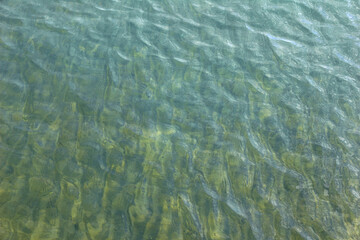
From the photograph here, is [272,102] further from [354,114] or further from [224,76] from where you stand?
[354,114]

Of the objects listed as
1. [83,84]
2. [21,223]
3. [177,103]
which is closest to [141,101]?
[177,103]

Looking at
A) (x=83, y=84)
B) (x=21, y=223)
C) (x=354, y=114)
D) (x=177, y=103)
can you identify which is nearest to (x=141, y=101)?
(x=177, y=103)

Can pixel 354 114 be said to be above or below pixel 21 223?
above

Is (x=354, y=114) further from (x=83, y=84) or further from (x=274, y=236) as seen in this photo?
(x=83, y=84)

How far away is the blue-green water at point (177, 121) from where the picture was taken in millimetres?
1899

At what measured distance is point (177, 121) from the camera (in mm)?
2359

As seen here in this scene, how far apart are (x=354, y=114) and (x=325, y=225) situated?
0.99m

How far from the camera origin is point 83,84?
2488 millimetres

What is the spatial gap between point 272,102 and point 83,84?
4.26 ft

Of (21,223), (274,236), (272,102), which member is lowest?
(21,223)

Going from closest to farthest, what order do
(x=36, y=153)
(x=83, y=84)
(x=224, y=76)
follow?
(x=36, y=153)
(x=83, y=84)
(x=224, y=76)

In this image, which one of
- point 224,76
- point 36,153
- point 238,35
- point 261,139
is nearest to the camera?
point 36,153

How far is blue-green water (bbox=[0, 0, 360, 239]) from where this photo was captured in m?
1.90

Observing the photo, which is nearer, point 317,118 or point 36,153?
point 36,153
